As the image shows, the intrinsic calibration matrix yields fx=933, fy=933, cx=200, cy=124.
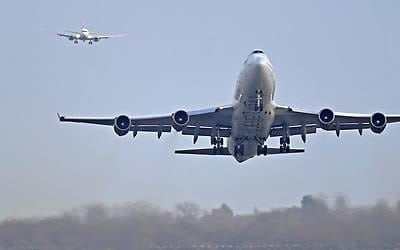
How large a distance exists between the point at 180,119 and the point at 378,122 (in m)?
9.16

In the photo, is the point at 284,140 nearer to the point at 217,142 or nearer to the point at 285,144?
the point at 285,144

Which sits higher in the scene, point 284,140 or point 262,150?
point 284,140

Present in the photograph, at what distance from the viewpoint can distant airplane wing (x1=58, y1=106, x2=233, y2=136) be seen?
4296 centimetres

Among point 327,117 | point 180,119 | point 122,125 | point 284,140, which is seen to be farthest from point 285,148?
point 122,125

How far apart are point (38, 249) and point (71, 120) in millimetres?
6338

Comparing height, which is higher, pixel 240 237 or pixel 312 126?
pixel 312 126

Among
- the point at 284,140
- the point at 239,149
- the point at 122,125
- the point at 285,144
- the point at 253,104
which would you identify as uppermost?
the point at 253,104

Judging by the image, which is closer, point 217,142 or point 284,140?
point 284,140

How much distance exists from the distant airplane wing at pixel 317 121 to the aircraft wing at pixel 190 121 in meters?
2.39

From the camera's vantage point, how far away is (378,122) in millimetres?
43094

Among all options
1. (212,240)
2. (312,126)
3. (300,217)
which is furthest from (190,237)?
(312,126)

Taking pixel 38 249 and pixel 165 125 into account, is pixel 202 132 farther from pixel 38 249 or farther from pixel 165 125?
pixel 38 249

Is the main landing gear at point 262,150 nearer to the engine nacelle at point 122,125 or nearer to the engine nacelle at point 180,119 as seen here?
the engine nacelle at point 180,119

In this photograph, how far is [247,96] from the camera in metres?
40.3
